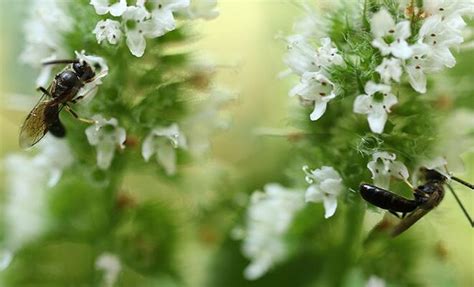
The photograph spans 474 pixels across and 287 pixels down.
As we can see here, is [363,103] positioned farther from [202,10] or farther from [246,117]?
[246,117]

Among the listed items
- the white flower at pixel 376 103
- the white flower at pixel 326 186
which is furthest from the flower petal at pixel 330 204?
the white flower at pixel 376 103

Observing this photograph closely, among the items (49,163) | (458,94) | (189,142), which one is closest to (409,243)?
(458,94)

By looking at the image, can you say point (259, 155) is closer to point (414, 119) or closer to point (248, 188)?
point (248, 188)

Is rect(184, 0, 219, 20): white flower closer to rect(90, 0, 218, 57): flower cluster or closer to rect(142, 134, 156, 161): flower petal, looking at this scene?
rect(90, 0, 218, 57): flower cluster

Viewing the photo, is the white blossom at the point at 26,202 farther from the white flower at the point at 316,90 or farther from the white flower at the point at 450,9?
the white flower at the point at 450,9

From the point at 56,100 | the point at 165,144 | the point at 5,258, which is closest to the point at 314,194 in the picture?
the point at 165,144

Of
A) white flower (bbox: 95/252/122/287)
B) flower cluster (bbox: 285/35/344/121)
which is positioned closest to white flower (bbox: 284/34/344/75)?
flower cluster (bbox: 285/35/344/121)

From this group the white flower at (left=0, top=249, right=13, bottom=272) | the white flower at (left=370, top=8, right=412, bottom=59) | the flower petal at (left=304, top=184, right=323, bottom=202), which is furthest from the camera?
the white flower at (left=0, top=249, right=13, bottom=272)
